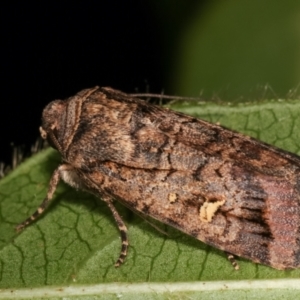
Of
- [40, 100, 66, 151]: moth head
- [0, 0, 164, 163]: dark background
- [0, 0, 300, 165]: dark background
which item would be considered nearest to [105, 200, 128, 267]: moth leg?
[40, 100, 66, 151]: moth head

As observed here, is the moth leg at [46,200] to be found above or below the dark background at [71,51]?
below

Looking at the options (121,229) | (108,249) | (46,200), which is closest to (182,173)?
(121,229)

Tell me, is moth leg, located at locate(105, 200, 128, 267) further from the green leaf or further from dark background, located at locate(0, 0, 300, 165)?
dark background, located at locate(0, 0, 300, 165)

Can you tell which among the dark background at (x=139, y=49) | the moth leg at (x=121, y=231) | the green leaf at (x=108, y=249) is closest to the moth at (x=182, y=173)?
the moth leg at (x=121, y=231)

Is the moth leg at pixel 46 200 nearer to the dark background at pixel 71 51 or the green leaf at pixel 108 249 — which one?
the green leaf at pixel 108 249

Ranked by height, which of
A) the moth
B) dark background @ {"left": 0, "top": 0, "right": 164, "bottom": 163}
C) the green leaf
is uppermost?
dark background @ {"left": 0, "top": 0, "right": 164, "bottom": 163}

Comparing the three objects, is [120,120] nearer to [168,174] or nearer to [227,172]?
[168,174]
